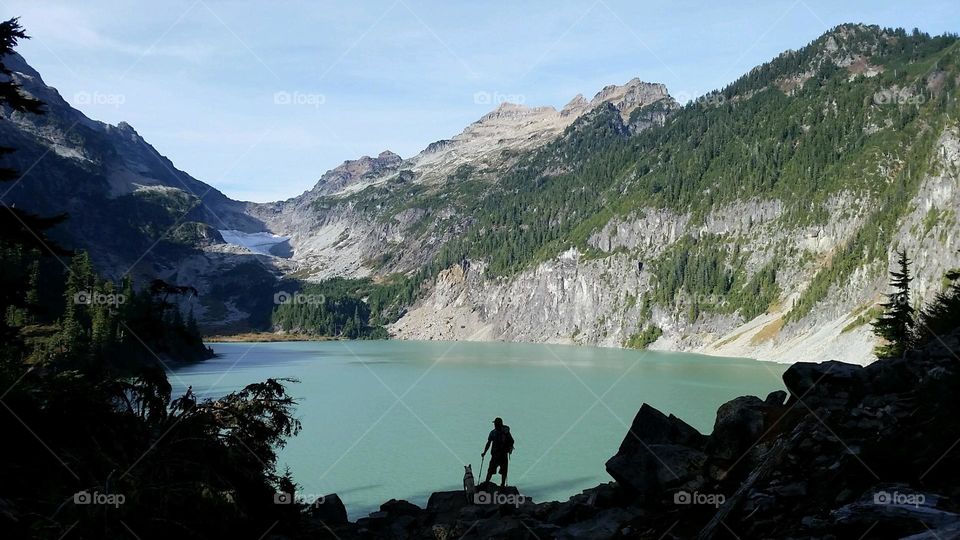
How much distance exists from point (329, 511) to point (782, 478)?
45.6ft

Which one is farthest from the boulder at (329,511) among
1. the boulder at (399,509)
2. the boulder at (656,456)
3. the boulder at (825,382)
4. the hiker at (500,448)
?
the boulder at (825,382)

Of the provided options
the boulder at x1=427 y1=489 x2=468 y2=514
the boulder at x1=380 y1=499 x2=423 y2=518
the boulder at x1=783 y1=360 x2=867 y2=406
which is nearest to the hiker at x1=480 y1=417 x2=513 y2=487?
the boulder at x1=427 y1=489 x2=468 y2=514

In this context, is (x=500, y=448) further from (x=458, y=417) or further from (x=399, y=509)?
(x=458, y=417)

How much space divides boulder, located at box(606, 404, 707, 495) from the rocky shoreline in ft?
0.13

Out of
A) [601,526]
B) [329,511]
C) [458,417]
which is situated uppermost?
[601,526]

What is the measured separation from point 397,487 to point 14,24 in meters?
22.6

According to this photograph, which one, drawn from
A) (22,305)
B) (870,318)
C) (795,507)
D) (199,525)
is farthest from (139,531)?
(870,318)

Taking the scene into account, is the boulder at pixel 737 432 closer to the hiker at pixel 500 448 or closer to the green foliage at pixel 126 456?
the hiker at pixel 500 448

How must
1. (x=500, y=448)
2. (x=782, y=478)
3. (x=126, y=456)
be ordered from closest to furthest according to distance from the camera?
(x=782, y=478), (x=126, y=456), (x=500, y=448)

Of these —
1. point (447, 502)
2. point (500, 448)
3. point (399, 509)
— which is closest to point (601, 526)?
point (500, 448)

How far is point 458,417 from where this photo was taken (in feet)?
167

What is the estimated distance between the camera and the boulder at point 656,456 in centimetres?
1841

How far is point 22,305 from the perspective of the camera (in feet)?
51.7

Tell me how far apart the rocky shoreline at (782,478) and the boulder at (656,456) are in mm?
39
